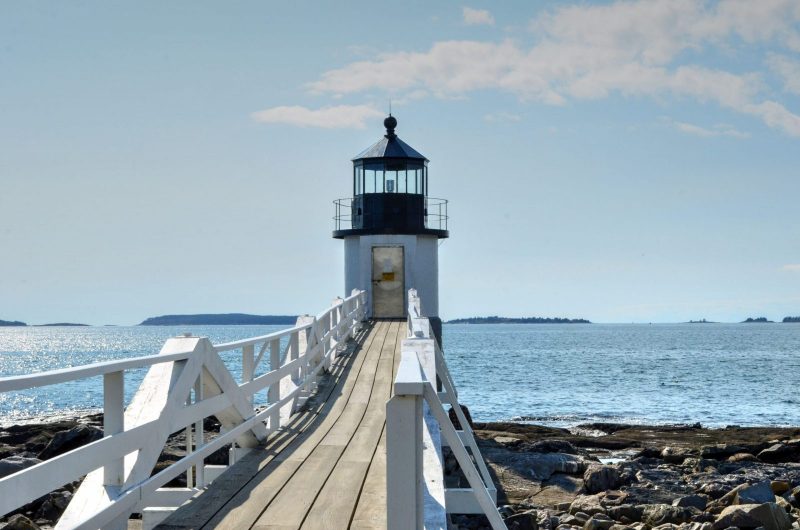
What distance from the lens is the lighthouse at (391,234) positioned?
25719mm

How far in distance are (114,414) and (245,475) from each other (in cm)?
234

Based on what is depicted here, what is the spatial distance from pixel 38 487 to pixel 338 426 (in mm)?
→ 5458

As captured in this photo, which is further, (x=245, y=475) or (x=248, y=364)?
(x=248, y=364)

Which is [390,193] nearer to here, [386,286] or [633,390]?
[386,286]

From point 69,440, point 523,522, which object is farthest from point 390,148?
point 523,522

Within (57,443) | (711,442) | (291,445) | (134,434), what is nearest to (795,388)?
(711,442)

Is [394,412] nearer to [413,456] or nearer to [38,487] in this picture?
[413,456]

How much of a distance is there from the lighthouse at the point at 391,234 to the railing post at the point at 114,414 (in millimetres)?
20099

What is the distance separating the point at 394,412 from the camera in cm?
366

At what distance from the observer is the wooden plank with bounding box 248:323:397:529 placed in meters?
5.75

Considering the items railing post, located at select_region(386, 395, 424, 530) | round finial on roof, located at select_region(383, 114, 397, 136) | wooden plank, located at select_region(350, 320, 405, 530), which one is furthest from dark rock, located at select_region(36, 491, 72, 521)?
round finial on roof, located at select_region(383, 114, 397, 136)

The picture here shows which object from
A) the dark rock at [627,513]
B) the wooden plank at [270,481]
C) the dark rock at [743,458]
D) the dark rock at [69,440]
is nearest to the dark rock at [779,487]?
the dark rock at [627,513]

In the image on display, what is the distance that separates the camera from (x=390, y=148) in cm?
2636

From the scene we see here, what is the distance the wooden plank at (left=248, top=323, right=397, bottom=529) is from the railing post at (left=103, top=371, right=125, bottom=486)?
0.90 m
